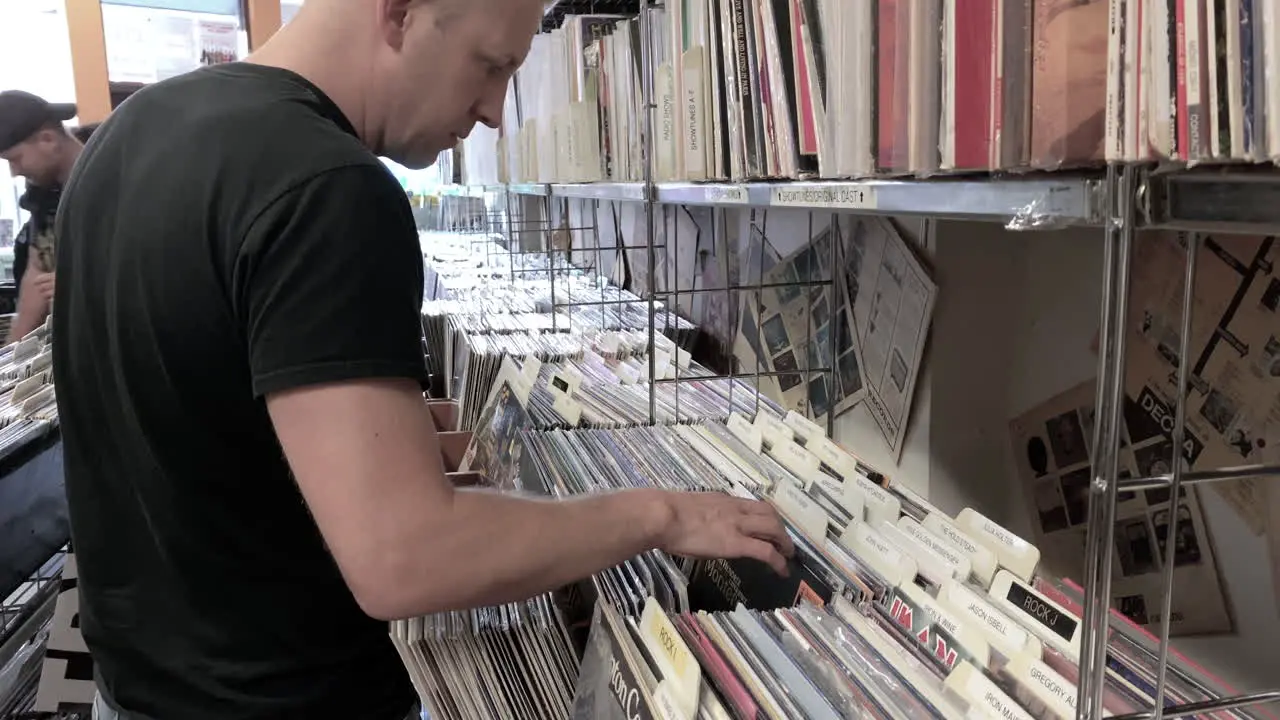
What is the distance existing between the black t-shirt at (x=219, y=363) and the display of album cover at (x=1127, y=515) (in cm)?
92

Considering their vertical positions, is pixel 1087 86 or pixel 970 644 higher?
pixel 1087 86

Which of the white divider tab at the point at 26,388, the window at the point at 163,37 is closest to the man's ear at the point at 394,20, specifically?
the white divider tab at the point at 26,388

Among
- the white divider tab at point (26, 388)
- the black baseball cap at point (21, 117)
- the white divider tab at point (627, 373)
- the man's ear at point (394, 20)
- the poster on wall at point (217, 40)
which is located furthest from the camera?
the poster on wall at point (217, 40)

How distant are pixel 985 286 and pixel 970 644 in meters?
0.86

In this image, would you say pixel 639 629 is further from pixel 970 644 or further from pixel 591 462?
pixel 591 462

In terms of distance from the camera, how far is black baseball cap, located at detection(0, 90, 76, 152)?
109 inches

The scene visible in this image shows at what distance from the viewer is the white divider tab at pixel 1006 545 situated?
819mm

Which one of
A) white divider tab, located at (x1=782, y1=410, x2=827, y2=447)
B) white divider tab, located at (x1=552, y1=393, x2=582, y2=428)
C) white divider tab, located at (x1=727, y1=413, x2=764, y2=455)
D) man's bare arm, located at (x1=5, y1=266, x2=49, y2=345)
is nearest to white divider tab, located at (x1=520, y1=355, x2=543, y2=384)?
white divider tab, located at (x1=552, y1=393, x2=582, y2=428)

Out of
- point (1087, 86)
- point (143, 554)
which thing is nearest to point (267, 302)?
point (143, 554)

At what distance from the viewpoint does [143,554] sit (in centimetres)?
86

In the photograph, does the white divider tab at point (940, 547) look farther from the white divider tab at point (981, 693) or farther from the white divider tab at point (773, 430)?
the white divider tab at point (773, 430)

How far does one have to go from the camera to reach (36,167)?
2.87 m

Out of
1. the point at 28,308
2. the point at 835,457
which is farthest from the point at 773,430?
the point at 28,308

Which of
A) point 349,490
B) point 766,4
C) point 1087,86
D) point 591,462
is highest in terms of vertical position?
point 766,4
